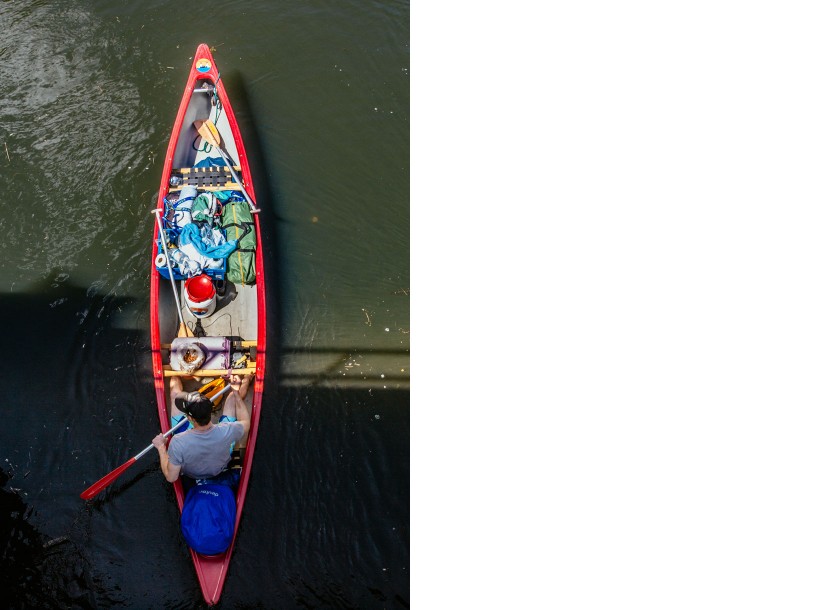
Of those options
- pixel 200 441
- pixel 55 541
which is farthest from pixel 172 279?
pixel 55 541

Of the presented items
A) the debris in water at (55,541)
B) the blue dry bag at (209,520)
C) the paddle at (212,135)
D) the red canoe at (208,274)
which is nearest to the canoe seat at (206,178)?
the red canoe at (208,274)

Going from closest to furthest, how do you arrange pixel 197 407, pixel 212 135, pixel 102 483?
1. pixel 197 407
2. pixel 102 483
3. pixel 212 135

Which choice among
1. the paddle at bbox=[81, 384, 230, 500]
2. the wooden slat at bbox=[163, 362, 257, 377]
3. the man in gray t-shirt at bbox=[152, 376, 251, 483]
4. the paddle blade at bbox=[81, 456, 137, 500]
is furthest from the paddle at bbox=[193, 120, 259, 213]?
the paddle blade at bbox=[81, 456, 137, 500]

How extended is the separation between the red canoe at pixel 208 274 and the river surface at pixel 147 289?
0.54 metres

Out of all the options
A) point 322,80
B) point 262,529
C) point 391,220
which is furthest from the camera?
point 322,80

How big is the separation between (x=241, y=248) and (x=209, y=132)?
1706 millimetres

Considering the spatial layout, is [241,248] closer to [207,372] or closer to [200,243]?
[200,243]

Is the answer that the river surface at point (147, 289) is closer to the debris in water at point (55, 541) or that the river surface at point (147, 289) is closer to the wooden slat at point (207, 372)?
the debris in water at point (55, 541)

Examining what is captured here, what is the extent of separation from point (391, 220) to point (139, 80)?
4.04 meters

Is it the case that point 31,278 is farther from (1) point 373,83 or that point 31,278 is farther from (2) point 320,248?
(1) point 373,83

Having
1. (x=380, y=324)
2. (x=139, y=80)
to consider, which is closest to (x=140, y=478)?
(x=380, y=324)

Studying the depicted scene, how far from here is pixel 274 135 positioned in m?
9.28

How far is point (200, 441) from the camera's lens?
661 cm

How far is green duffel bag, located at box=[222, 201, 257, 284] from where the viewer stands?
8047 mm
